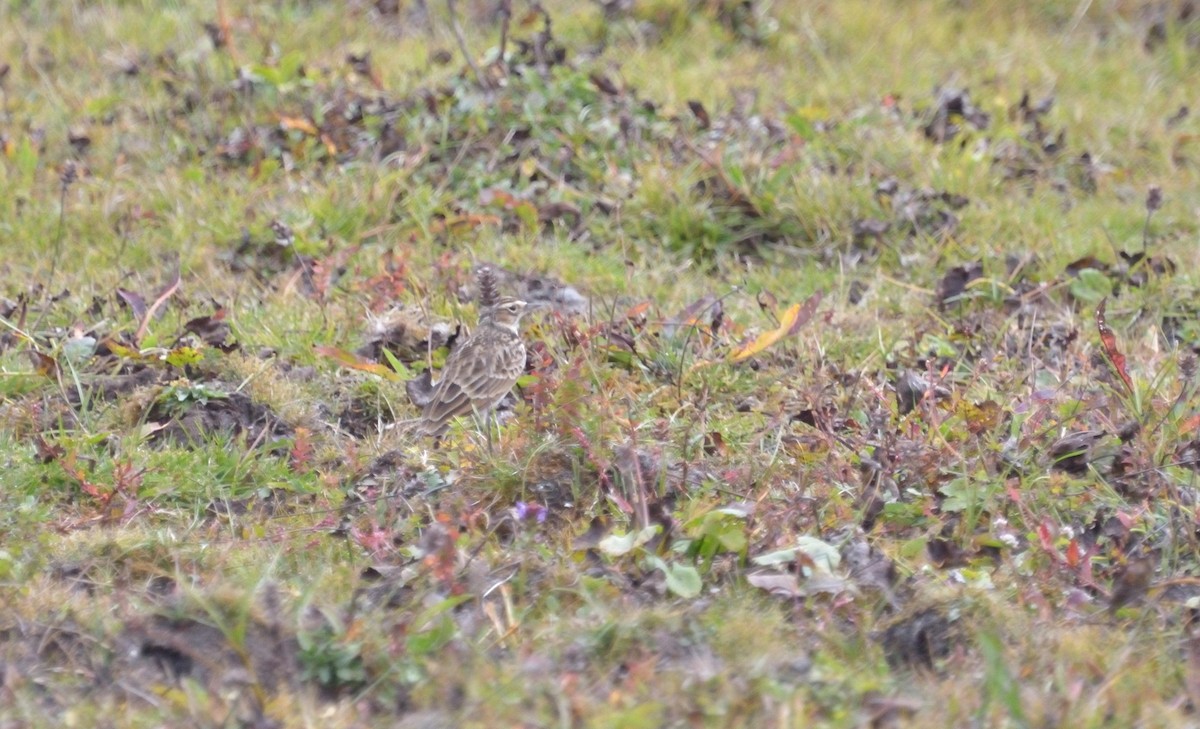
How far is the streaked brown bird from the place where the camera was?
4.97 metres

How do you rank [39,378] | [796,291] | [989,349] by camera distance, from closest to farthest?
[39,378]
[989,349]
[796,291]

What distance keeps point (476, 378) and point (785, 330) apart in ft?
3.78

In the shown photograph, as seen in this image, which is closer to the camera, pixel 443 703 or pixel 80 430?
pixel 443 703

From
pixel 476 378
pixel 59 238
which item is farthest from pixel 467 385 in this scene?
pixel 59 238

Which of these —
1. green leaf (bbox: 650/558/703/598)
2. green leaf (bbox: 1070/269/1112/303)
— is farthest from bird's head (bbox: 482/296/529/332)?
green leaf (bbox: 1070/269/1112/303)

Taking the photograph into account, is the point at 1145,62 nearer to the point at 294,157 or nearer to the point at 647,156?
the point at 647,156

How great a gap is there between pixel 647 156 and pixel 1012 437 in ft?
10.5

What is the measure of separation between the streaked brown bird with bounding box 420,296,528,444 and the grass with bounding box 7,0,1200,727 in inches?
3.1

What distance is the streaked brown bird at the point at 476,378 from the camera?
4973 millimetres

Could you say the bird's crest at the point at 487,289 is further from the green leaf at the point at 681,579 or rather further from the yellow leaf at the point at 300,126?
the yellow leaf at the point at 300,126

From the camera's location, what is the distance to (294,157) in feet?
24.5

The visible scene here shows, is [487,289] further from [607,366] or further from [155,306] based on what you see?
[155,306]

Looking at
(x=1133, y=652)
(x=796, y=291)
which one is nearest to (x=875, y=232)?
(x=796, y=291)

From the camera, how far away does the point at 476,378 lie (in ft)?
16.4
